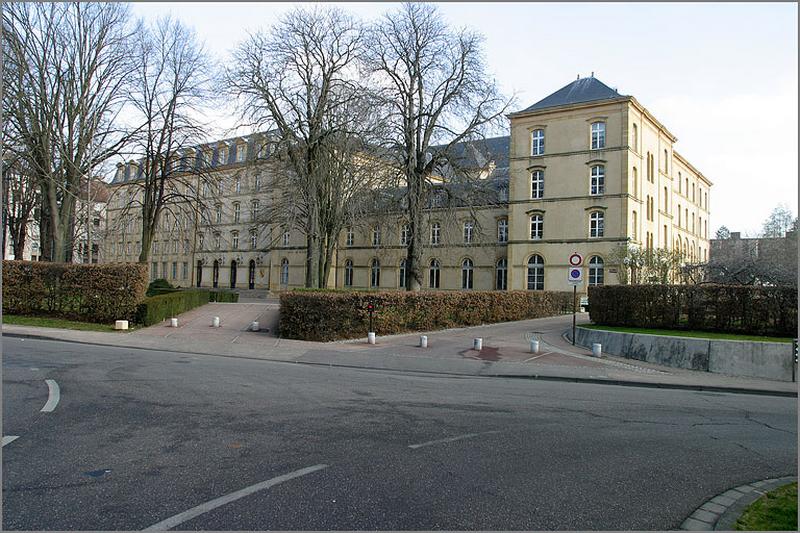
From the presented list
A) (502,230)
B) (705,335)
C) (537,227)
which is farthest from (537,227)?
(705,335)

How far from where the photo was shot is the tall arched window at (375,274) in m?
58.4

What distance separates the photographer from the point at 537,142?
4928 centimetres

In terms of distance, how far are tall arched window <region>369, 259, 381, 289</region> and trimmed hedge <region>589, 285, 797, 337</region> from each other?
121ft

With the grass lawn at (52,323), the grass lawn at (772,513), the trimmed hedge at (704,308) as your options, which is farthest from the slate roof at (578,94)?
the grass lawn at (772,513)

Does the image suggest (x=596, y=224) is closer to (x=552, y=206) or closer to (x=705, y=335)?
(x=552, y=206)

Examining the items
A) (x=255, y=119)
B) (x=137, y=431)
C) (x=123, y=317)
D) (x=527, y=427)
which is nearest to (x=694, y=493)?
(x=527, y=427)

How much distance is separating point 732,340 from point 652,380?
408cm

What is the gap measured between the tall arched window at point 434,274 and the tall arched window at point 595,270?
15405mm

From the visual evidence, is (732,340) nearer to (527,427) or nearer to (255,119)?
(527,427)

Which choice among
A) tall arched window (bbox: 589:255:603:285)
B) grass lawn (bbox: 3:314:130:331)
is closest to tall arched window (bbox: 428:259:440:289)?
tall arched window (bbox: 589:255:603:285)

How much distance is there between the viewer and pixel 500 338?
22406mm

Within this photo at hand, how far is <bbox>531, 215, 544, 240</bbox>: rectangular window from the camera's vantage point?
48.5 meters

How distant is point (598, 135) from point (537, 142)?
528cm

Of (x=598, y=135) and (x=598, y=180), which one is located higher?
(x=598, y=135)
